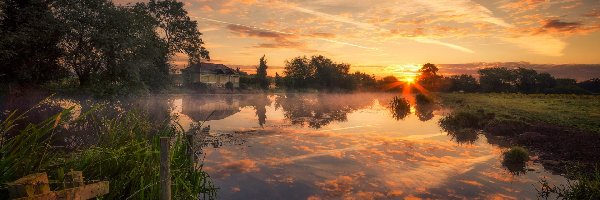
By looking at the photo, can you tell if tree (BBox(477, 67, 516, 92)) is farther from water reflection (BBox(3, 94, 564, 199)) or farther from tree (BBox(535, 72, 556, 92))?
water reflection (BBox(3, 94, 564, 199))

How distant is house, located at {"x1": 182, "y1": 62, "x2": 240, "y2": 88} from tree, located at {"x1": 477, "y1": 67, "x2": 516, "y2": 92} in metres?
90.9

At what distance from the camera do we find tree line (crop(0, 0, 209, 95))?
29.1m

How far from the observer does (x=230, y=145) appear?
60.6 ft

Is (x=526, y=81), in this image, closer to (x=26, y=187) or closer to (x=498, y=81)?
(x=498, y=81)

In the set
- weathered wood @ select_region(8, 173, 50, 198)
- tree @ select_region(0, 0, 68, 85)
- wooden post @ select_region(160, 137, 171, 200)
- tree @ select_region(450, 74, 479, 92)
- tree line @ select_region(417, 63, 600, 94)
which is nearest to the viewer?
weathered wood @ select_region(8, 173, 50, 198)

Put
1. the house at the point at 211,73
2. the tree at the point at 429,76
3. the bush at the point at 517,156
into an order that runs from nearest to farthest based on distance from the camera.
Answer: the bush at the point at 517,156
the house at the point at 211,73
the tree at the point at 429,76

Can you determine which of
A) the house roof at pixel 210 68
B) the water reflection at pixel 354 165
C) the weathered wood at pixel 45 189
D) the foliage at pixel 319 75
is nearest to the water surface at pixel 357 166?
the water reflection at pixel 354 165

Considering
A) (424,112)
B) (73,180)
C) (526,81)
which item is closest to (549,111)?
(424,112)

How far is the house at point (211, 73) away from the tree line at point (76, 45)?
4316 cm

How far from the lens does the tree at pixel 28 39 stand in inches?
1119


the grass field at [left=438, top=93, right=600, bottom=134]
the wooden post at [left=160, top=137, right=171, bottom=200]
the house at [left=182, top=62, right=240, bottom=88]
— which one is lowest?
the grass field at [left=438, top=93, right=600, bottom=134]

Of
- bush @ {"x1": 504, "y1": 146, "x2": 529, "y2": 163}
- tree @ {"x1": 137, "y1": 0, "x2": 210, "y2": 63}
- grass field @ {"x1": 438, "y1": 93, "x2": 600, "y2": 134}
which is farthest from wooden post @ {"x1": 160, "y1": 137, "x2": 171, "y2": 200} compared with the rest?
tree @ {"x1": 137, "y1": 0, "x2": 210, "y2": 63}

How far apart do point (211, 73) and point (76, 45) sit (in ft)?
176

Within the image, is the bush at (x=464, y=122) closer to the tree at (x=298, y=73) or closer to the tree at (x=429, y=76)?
the tree at (x=298, y=73)
